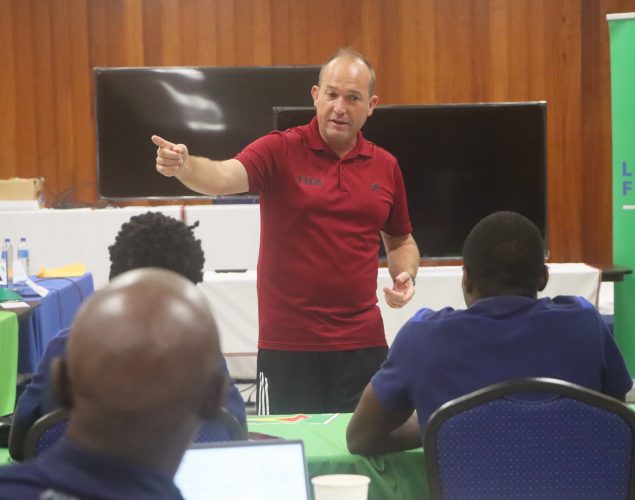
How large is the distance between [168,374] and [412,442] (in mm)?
1406

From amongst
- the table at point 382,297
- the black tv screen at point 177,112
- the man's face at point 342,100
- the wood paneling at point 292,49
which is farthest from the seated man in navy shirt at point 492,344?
the wood paneling at point 292,49

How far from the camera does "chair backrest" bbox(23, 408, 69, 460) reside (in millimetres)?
1762

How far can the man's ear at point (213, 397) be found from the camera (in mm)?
826

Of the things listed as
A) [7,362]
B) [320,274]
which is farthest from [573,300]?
[7,362]

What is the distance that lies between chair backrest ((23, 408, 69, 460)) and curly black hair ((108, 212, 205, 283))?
36cm

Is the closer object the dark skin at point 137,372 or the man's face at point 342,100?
the dark skin at point 137,372

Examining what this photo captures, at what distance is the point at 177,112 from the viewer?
653 centimetres

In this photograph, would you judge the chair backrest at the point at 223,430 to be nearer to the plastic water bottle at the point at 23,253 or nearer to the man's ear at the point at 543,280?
the man's ear at the point at 543,280

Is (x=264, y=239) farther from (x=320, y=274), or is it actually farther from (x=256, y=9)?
(x=256, y=9)

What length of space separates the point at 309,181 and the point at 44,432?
1377mm

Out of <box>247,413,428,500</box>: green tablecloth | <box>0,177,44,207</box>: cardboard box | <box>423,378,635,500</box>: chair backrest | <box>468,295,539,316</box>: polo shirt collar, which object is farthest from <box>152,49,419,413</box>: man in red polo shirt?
<box>0,177,44,207</box>: cardboard box

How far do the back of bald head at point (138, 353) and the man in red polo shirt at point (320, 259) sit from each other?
2.03m

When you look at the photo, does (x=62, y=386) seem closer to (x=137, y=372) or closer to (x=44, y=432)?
(x=137, y=372)

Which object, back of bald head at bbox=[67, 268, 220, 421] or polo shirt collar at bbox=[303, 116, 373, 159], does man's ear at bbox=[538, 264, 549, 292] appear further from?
back of bald head at bbox=[67, 268, 220, 421]
